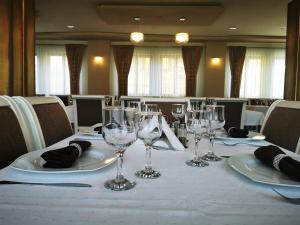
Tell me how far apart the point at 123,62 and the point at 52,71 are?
219cm

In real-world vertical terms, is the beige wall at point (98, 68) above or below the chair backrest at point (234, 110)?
above

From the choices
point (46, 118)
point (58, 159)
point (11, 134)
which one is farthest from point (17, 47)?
point (58, 159)

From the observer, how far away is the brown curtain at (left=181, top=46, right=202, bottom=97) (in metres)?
7.83

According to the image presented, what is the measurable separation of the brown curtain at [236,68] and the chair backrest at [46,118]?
6.86 meters

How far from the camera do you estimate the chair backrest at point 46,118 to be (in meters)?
1.25

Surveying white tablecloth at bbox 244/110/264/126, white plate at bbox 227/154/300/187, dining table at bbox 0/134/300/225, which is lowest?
white tablecloth at bbox 244/110/264/126

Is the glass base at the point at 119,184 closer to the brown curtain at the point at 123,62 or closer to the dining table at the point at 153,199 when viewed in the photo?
the dining table at the point at 153,199

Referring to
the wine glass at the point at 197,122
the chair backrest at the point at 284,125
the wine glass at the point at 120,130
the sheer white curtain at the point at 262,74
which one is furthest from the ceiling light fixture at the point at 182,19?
the wine glass at the point at 120,130

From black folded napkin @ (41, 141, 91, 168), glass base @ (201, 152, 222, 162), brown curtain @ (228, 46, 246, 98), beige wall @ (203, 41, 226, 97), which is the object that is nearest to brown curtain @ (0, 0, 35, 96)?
black folded napkin @ (41, 141, 91, 168)

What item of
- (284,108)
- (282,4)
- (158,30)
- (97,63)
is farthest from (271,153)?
(97,63)

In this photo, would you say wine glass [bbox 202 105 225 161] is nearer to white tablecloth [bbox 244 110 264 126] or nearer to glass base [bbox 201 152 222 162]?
glass base [bbox 201 152 222 162]

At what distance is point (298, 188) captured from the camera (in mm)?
595

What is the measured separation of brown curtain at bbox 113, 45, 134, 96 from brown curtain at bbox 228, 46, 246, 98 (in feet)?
9.66

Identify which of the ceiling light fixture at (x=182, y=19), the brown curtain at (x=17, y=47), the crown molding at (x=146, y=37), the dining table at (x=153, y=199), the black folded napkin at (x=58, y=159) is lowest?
the dining table at (x=153, y=199)
